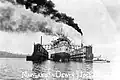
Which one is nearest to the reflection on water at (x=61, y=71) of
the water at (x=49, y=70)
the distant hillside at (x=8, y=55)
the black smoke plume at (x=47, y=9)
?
the water at (x=49, y=70)

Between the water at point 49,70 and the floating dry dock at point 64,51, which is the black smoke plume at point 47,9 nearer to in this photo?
the floating dry dock at point 64,51

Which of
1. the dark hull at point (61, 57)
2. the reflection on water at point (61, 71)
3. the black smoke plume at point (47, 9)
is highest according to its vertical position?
the black smoke plume at point (47, 9)

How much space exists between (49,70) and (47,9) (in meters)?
0.53

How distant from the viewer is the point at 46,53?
224 cm

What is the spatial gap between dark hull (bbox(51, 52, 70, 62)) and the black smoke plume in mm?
240

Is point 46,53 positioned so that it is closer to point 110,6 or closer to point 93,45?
point 93,45

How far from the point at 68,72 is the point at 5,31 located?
0.64m

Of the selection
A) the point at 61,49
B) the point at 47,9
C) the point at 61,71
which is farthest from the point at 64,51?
the point at 47,9

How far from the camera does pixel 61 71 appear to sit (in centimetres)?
221

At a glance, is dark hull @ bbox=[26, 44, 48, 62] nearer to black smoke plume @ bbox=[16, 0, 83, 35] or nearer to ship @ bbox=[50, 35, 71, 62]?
ship @ bbox=[50, 35, 71, 62]

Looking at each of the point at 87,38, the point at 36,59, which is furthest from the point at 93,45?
the point at 36,59

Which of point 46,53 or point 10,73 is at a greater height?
point 46,53

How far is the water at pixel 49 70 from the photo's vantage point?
2.16 metres

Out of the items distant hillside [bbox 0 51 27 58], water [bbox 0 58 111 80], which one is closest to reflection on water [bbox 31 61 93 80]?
water [bbox 0 58 111 80]
